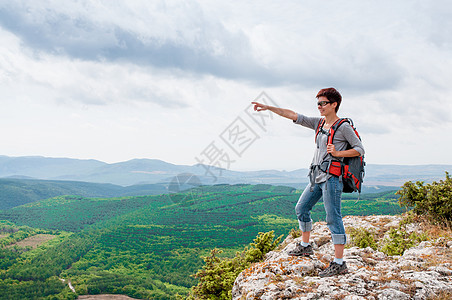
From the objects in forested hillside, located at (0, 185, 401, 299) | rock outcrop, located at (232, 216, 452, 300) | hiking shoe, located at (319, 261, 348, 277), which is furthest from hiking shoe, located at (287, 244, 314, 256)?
forested hillside, located at (0, 185, 401, 299)

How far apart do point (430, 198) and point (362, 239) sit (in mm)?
2405

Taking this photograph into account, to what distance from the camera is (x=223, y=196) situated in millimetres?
173500

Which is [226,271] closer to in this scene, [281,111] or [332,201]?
[332,201]

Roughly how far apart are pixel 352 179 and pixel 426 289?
1874 millimetres

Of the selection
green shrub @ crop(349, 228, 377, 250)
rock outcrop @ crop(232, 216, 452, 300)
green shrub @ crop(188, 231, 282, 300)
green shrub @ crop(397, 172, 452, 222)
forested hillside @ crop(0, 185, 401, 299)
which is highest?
green shrub @ crop(397, 172, 452, 222)

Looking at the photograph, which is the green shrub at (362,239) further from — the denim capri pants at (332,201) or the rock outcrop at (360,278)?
the denim capri pants at (332,201)

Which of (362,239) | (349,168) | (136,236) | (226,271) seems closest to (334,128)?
(349,168)

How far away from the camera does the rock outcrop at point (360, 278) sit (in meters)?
4.28

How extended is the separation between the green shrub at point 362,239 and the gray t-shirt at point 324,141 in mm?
4624

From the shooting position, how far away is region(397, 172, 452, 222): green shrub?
820cm

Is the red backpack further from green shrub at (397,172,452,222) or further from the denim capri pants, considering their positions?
green shrub at (397,172,452,222)

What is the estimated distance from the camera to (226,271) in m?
10.8

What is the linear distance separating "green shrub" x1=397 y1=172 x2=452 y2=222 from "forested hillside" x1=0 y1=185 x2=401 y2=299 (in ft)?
167

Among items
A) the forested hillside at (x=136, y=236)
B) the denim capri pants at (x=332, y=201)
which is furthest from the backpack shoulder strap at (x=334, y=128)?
the forested hillside at (x=136, y=236)
